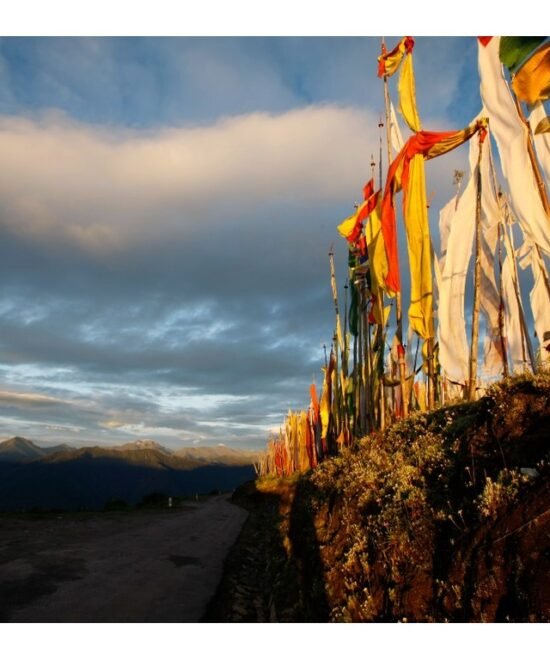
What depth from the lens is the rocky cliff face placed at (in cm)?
426

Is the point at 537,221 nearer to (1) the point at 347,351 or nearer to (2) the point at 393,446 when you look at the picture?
(2) the point at 393,446

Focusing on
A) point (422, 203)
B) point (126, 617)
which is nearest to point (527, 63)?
point (422, 203)

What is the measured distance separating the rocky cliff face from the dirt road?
1.76 metres

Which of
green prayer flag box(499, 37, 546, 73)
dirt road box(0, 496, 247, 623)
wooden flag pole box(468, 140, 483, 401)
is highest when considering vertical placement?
green prayer flag box(499, 37, 546, 73)

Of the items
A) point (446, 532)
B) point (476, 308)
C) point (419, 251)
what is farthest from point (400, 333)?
point (446, 532)

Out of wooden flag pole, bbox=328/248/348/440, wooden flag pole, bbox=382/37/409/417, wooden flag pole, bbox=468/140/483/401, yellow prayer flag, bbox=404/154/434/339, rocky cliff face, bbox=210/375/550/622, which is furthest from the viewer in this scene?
wooden flag pole, bbox=328/248/348/440

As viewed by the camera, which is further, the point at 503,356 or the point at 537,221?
the point at 503,356

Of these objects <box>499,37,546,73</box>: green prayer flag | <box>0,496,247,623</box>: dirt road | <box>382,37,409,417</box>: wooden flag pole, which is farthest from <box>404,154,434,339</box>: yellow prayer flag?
<box>0,496,247,623</box>: dirt road

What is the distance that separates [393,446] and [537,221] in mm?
6031

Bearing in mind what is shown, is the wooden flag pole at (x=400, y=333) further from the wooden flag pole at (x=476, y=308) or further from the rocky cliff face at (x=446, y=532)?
the rocky cliff face at (x=446, y=532)

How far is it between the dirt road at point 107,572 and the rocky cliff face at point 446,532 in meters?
1.76

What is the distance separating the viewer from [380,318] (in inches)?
629

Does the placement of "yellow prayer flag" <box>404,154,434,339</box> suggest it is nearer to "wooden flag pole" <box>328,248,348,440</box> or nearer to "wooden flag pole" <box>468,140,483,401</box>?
"wooden flag pole" <box>468,140,483,401</box>

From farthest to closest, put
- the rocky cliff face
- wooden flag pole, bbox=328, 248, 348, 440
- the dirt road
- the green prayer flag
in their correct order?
wooden flag pole, bbox=328, 248, 348, 440 < the green prayer flag < the dirt road < the rocky cliff face
